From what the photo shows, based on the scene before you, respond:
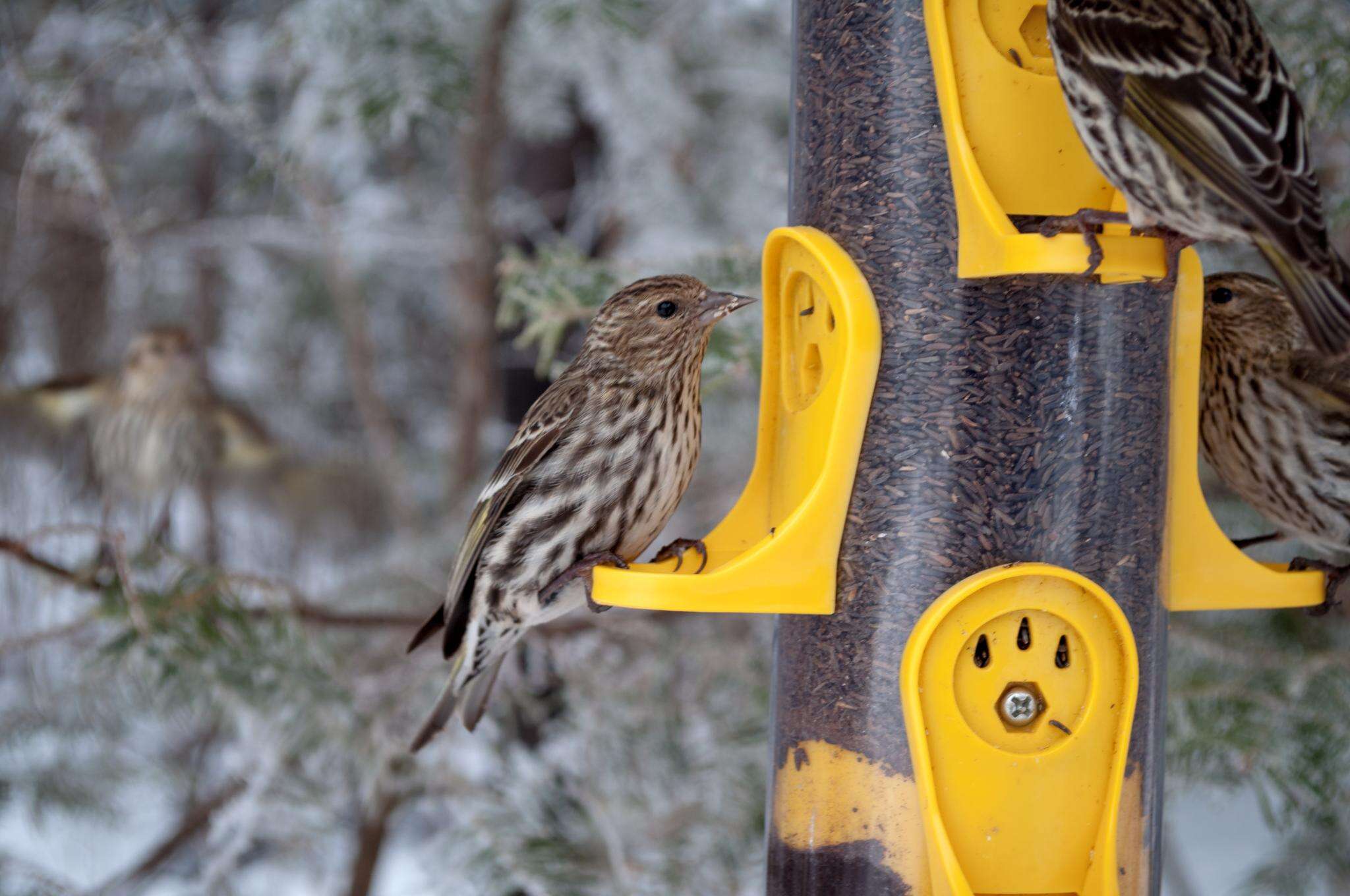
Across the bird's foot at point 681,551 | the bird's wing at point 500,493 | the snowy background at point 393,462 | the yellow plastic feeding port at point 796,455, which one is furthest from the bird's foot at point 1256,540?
the bird's wing at point 500,493

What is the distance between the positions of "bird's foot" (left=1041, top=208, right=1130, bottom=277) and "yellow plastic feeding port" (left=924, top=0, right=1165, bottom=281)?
7cm

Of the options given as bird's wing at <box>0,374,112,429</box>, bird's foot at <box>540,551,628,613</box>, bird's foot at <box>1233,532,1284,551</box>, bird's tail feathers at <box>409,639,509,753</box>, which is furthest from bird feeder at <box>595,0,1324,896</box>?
bird's wing at <box>0,374,112,429</box>

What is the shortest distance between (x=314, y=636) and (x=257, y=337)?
3.51 metres

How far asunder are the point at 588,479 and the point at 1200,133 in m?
1.54

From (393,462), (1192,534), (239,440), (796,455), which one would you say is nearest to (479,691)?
(796,455)

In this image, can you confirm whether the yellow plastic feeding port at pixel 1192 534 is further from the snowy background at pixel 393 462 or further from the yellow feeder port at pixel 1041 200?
the snowy background at pixel 393 462

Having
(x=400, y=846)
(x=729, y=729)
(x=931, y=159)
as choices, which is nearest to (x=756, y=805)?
(x=729, y=729)

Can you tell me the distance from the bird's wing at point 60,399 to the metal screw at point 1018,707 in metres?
4.02

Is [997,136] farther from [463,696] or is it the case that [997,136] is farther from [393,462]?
[393,462]

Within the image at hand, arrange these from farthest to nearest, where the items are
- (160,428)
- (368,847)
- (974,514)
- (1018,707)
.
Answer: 1. (160,428)
2. (368,847)
3. (974,514)
4. (1018,707)

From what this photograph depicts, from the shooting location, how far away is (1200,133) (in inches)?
93.0

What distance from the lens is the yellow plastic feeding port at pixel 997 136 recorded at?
2.62 metres

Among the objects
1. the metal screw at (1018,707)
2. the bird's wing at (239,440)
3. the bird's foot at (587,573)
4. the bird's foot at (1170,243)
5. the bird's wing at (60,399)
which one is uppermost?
the bird's foot at (1170,243)

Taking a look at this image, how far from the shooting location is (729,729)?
4531mm
